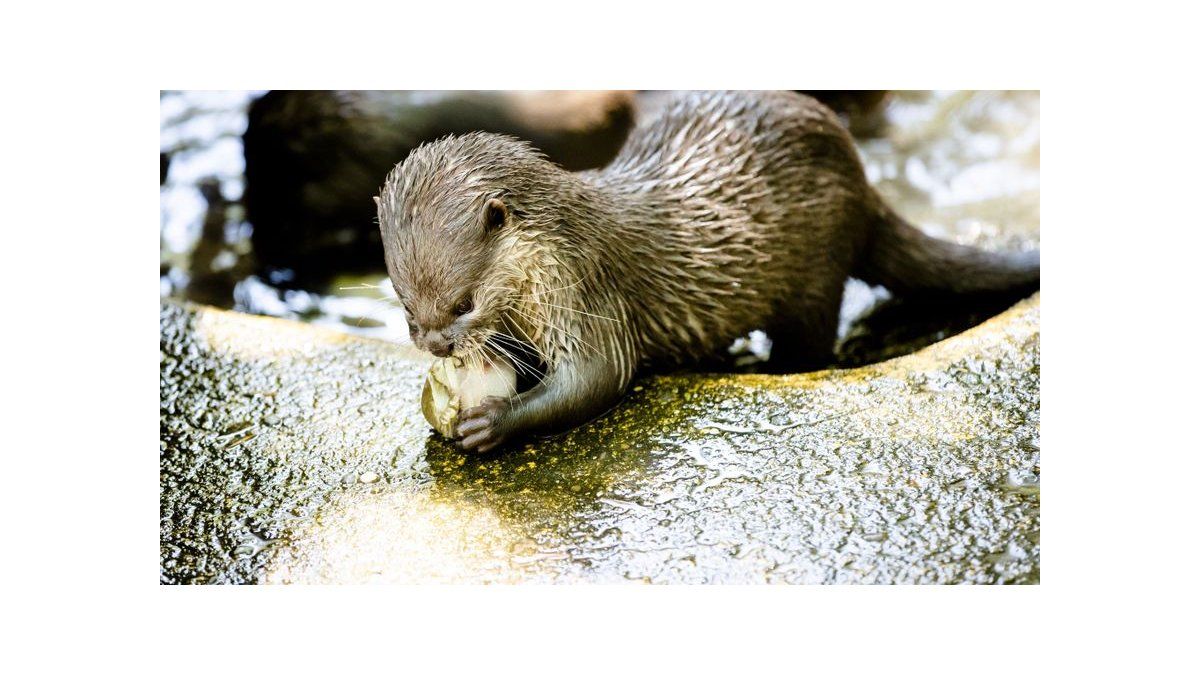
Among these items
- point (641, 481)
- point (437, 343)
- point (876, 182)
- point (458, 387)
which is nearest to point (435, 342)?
point (437, 343)

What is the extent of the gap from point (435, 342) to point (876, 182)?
2.72 m

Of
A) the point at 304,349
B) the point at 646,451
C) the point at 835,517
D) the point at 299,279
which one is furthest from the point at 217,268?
the point at 835,517

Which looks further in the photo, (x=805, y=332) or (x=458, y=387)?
(x=805, y=332)

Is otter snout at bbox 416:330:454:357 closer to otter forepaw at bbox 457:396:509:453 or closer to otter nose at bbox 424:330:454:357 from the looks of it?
otter nose at bbox 424:330:454:357

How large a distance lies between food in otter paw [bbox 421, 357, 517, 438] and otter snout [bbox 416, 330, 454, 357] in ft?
0.31

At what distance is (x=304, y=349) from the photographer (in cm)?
289

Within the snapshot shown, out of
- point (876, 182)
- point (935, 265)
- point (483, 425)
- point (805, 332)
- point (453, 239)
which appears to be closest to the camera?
point (453, 239)

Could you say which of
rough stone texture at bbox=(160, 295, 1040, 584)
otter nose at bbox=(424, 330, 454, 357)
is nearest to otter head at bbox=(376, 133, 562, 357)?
otter nose at bbox=(424, 330, 454, 357)

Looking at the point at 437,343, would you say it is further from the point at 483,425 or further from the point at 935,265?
the point at 935,265

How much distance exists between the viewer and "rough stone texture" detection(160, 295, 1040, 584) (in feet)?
6.93

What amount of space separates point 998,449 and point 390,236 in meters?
1.39

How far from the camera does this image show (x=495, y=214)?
2.28 metres

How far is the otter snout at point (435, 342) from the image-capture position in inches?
88.3
